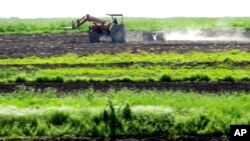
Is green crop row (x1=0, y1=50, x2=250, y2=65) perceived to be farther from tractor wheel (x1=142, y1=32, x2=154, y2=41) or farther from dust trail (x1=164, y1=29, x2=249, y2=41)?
dust trail (x1=164, y1=29, x2=249, y2=41)

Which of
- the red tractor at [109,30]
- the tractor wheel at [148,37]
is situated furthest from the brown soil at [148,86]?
the tractor wheel at [148,37]

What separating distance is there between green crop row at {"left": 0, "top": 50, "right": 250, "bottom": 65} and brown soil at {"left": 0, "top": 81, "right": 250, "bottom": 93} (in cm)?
869

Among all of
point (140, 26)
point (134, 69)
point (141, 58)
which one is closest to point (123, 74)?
point (134, 69)

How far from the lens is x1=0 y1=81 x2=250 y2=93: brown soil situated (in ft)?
84.5

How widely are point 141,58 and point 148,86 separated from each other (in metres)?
11.6

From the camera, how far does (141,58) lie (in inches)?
1495

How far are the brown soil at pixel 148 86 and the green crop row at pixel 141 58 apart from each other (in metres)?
8.69

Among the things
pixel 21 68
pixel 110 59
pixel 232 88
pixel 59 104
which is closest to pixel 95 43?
pixel 110 59

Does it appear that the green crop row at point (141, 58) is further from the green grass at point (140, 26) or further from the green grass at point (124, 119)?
the green grass at point (140, 26)

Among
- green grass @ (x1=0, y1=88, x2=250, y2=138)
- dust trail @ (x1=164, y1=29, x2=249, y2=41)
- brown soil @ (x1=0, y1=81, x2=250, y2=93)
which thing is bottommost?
dust trail @ (x1=164, y1=29, x2=249, y2=41)

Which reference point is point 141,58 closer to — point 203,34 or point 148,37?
point 148,37

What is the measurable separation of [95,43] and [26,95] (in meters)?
30.1

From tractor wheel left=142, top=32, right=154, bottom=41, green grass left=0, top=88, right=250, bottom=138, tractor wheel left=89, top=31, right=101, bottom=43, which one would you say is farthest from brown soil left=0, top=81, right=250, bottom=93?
tractor wheel left=142, top=32, right=154, bottom=41

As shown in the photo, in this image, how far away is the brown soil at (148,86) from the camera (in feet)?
84.5
